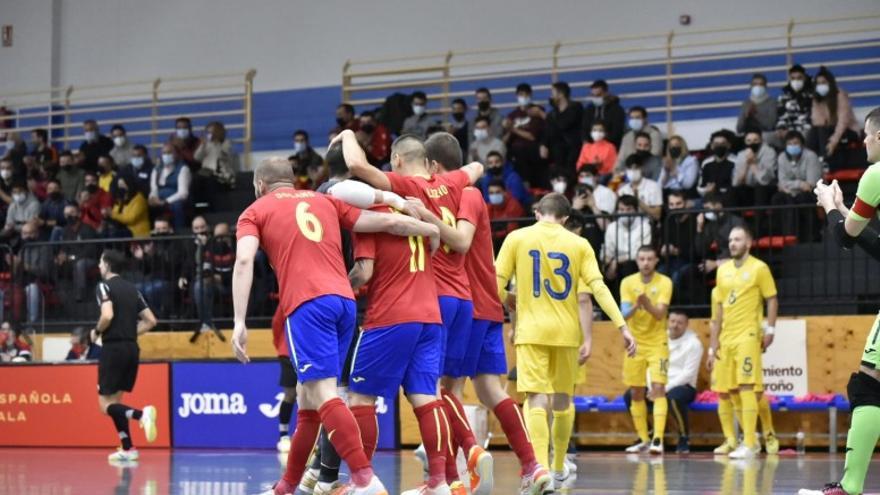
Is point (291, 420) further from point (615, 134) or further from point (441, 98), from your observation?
point (441, 98)

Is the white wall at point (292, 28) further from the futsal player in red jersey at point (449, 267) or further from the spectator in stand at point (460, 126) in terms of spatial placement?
the futsal player in red jersey at point (449, 267)

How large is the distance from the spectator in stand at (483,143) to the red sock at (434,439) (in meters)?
12.6

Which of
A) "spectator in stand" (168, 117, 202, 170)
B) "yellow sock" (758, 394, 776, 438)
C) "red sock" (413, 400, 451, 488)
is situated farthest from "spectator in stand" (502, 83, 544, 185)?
"red sock" (413, 400, 451, 488)

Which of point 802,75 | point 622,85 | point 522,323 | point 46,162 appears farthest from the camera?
point 46,162

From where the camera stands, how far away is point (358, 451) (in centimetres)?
782

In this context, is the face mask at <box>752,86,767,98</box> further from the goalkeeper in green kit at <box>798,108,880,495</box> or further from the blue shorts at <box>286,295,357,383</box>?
the blue shorts at <box>286,295,357,383</box>

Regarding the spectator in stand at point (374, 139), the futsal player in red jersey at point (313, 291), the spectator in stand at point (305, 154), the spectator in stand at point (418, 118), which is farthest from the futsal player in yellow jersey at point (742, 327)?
the spectator in stand at point (305, 154)

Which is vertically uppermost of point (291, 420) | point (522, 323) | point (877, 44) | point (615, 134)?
point (877, 44)

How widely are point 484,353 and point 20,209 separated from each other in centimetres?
1660

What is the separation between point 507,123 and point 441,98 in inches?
142

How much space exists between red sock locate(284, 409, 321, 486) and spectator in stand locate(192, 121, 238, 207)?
15291 millimetres

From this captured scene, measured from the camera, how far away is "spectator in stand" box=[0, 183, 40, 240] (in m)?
24.0

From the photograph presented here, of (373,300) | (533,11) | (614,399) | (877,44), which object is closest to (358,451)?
(373,300)

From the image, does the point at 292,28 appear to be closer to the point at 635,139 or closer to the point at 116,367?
the point at 635,139
